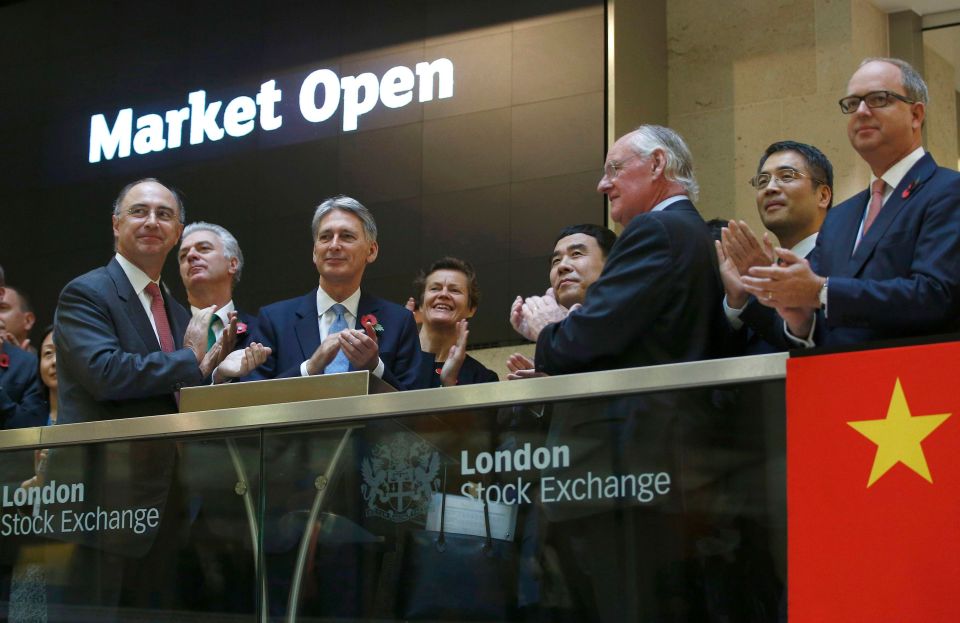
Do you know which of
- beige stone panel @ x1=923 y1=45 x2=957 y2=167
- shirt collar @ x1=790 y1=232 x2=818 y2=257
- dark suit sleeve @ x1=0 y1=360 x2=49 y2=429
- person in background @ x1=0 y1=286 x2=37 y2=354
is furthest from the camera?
beige stone panel @ x1=923 y1=45 x2=957 y2=167

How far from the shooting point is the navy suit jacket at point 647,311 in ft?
11.1

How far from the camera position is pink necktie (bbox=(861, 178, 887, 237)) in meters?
3.37

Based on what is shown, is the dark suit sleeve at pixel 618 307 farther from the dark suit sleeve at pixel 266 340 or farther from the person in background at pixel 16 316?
the person in background at pixel 16 316

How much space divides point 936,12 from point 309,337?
13.4 ft

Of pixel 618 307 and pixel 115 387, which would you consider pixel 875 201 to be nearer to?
pixel 618 307

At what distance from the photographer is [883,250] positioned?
3.25 metres

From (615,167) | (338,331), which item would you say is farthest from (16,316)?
(615,167)

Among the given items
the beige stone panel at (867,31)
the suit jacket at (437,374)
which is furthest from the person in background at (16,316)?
the beige stone panel at (867,31)

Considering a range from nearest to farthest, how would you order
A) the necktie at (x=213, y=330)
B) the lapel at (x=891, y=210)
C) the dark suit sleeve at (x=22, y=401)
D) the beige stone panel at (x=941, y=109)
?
the lapel at (x=891, y=210), the necktie at (x=213, y=330), the dark suit sleeve at (x=22, y=401), the beige stone panel at (x=941, y=109)

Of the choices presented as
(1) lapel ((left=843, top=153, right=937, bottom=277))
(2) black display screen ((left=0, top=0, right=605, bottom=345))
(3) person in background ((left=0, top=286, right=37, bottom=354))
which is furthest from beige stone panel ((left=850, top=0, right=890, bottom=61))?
(3) person in background ((left=0, top=286, right=37, bottom=354))

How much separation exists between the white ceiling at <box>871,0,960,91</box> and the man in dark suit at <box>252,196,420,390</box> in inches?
136

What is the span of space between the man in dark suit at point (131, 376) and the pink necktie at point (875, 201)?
1.89 metres

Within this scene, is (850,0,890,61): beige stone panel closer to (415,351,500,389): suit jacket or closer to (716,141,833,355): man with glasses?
(716,141,833,355): man with glasses

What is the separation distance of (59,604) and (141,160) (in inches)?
181
